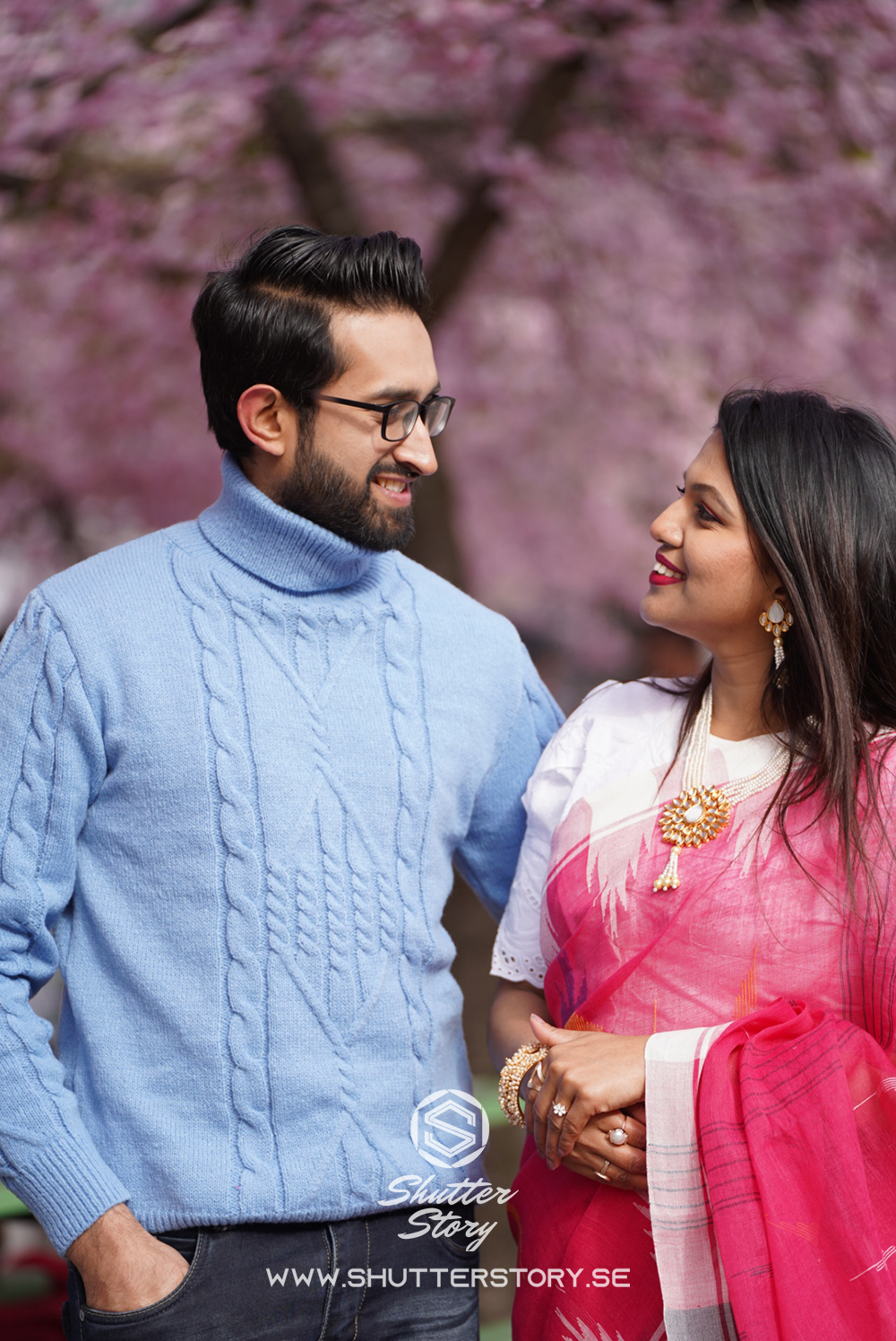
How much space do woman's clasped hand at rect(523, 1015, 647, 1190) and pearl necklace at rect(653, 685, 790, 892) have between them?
9.6 inches

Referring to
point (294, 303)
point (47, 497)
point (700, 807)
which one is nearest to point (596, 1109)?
point (700, 807)

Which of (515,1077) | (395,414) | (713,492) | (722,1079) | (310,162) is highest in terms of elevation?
(310,162)

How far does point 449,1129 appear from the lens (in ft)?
6.18

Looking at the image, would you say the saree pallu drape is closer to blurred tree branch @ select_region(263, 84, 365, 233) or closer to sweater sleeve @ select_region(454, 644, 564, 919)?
sweater sleeve @ select_region(454, 644, 564, 919)

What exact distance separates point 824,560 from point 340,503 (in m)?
0.72

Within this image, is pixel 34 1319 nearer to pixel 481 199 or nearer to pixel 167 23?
pixel 481 199

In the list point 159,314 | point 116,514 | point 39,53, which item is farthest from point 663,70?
point 116,514

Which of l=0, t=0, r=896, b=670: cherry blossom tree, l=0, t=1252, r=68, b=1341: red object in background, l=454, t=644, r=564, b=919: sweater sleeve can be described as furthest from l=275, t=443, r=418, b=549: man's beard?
l=0, t=1252, r=68, b=1341: red object in background

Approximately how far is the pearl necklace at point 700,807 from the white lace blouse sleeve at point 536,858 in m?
0.20

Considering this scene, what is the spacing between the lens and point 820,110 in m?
3.87

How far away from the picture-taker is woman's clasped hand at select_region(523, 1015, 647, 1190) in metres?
1.67

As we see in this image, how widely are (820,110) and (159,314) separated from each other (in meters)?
2.59

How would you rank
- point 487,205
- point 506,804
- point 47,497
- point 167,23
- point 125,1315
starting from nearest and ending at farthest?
point 125,1315 < point 506,804 < point 167,23 < point 487,205 < point 47,497

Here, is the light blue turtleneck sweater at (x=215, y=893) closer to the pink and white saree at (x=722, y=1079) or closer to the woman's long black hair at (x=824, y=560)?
the pink and white saree at (x=722, y=1079)
